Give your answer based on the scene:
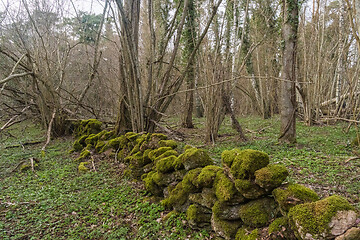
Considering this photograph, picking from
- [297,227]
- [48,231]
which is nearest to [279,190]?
[297,227]

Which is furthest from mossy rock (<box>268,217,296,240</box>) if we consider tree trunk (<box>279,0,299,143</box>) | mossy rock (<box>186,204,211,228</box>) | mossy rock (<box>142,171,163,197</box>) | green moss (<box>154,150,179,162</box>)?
tree trunk (<box>279,0,299,143</box>)

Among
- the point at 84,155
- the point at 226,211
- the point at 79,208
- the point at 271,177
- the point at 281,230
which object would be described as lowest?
the point at 79,208

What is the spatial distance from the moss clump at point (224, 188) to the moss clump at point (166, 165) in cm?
101

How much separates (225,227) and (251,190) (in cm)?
53

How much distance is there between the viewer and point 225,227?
2.45 meters

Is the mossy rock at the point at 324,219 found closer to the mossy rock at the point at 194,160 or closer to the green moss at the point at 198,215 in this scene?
the green moss at the point at 198,215

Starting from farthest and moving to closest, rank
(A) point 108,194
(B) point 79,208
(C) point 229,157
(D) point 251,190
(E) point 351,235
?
(A) point 108,194 → (B) point 79,208 → (C) point 229,157 → (D) point 251,190 → (E) point 351,235

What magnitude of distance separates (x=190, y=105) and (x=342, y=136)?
16.8 ft

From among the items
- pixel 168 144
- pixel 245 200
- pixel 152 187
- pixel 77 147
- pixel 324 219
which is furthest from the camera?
pixel 77 147

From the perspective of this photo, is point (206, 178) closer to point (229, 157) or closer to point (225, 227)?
point (229, 157)

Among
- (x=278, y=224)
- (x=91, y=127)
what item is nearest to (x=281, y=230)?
(x=278, y=224)

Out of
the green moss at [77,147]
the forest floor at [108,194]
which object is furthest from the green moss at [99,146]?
the green moss at [77,147]

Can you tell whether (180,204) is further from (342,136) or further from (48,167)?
(342,136)

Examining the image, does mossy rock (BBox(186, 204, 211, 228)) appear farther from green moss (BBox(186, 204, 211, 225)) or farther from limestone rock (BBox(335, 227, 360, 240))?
limestone rock (BBox(335, 227, 360, 240))
